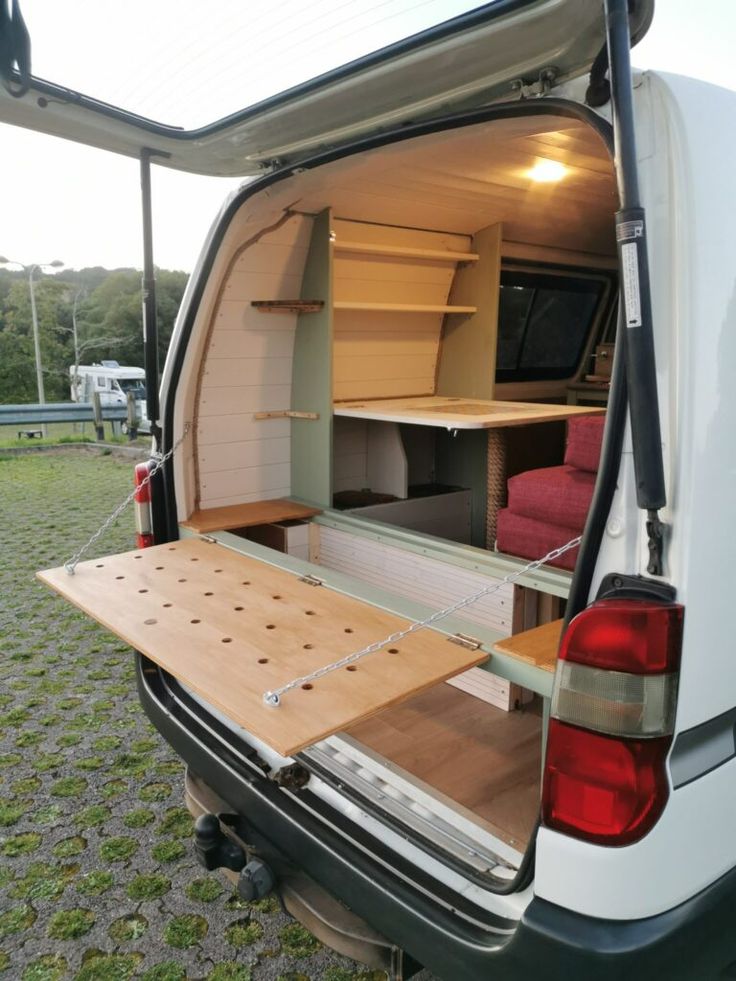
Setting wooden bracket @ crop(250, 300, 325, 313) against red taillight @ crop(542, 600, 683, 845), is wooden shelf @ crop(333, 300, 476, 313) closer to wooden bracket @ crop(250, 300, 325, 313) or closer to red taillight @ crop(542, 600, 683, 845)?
wooden bracket @ crop(250, 300, 325, 313)

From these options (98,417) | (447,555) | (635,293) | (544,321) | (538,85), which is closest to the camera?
(635,293)

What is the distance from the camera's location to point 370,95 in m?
1.86

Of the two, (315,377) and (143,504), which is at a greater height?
(315,377)

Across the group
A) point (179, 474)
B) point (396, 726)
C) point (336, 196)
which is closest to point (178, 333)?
point (179, 474)

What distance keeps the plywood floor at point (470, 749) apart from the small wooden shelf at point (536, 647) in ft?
1.52

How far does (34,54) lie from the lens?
183 centimetres

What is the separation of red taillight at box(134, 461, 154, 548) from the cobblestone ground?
3.03ft

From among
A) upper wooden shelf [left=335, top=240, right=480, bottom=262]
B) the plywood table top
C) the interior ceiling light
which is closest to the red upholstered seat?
the plywood table top

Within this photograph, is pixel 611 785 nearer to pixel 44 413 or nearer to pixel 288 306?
pixel 288 306

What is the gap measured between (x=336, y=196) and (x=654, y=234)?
2.27 meters

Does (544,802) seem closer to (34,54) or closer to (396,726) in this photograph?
(396,726)

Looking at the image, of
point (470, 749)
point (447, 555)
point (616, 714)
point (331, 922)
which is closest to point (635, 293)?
point (616, 714)

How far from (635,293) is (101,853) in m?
2.38

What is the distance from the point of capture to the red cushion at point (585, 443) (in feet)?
8.90
